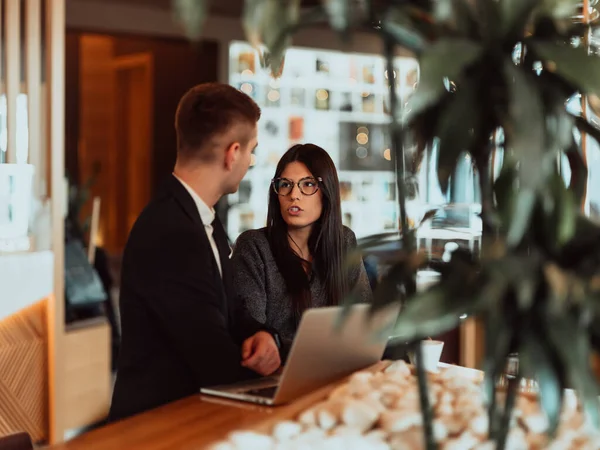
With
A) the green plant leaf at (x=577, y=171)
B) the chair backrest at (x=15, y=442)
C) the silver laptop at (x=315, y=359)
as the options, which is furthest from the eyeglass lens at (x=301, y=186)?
the green plant leaf at (x=577, y=171)

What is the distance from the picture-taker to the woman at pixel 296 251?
110 inches

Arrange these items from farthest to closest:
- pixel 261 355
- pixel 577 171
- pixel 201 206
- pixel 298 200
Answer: pixel 298 200
pixel 201 206
pixel 261 355
pixel 577 171

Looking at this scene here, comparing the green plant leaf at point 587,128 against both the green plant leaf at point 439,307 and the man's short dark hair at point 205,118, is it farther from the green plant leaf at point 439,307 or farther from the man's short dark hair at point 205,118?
the man's short dark hair at point 205,118

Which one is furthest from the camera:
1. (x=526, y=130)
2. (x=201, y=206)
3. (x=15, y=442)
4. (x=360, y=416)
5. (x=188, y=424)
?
(x=201, y=206)

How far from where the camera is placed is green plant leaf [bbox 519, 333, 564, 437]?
102 centimetres

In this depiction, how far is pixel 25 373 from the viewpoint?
421 centimetres

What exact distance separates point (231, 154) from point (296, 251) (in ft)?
2.57

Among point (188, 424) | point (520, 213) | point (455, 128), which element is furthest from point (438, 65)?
point (188, 424)

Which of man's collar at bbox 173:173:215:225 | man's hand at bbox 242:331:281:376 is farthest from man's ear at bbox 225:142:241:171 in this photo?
man's hand at bbox 242:331:281:376

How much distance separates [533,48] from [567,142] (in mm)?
124

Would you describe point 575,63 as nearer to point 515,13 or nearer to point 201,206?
point 515,13

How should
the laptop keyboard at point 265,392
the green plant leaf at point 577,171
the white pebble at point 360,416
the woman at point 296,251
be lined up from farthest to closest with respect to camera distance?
the woman at point 296,251, the laptop keyboard at point 265,392, the white pebble at point 360,416, the green plant leaf at point 577,171

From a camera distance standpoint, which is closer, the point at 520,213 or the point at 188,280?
the point at 520,213

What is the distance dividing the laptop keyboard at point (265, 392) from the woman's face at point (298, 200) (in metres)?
0.95
